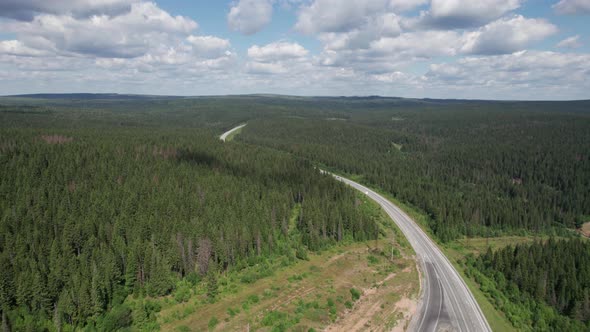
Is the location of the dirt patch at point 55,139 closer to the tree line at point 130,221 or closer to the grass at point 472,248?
the tree line at point 130,221

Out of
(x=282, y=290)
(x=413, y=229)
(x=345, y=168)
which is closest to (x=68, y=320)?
(x=282, y=290)

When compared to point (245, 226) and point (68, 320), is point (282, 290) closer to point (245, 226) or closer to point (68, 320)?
point (245, 226)

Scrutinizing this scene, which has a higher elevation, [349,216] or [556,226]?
[349,216]

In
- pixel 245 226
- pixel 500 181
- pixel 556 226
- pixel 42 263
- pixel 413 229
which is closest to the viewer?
pixel 42 263

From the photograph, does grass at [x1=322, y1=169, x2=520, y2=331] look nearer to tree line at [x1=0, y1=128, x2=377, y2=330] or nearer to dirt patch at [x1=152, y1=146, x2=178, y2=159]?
tree line at [x1=0, y1=128, x2=377, y2=330]

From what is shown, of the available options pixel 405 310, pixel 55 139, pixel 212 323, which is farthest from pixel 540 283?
pixel 55 139

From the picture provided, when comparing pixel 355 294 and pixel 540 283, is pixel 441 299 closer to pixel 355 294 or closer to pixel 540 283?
pixel 355 294

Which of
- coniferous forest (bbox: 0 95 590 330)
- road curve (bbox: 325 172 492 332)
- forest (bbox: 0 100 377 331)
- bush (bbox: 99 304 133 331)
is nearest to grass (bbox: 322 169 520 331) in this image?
road curve (bbox: 325 172 492 332)
